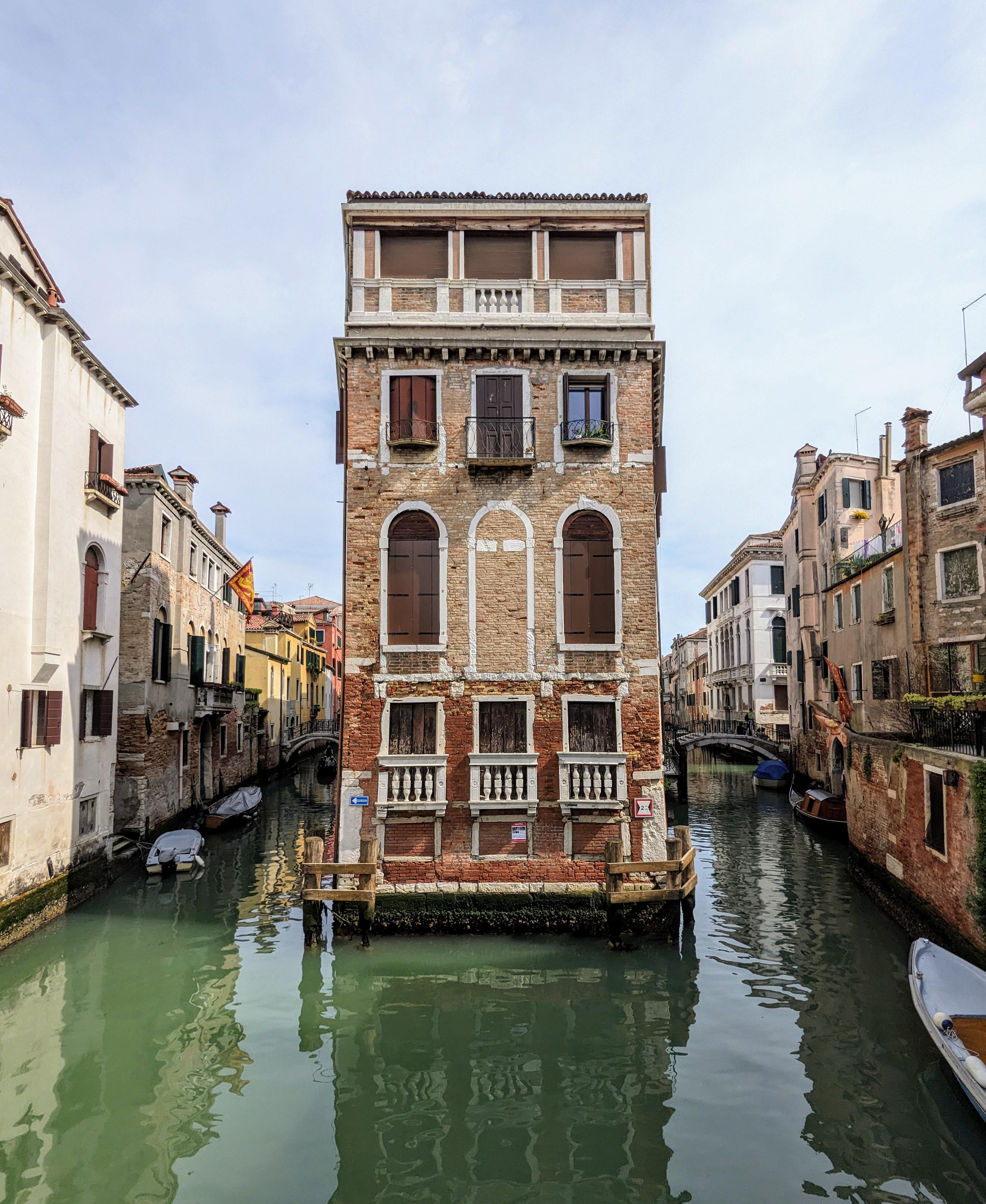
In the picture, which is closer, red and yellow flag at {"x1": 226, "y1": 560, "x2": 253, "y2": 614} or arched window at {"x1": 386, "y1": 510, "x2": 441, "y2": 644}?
arched window at {"x1": 386, "y1": 510, "x2": 441, "y2": 644}

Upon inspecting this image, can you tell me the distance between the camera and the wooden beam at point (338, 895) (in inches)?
549

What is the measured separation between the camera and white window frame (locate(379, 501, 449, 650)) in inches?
601

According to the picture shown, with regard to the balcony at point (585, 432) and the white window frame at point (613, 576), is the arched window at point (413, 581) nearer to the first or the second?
the white window frame at point (613, 576)

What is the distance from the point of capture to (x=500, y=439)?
51.7 feet

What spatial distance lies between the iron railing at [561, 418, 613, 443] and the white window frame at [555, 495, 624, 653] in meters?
1.14

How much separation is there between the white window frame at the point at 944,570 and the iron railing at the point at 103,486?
2139 cm

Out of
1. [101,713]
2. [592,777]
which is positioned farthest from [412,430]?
[101,713]

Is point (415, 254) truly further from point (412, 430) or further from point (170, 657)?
point (170, 657)

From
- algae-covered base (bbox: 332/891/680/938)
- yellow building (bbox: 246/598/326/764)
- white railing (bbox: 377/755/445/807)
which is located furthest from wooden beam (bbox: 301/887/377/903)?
yellow building (bbox: 246/598/326/764)

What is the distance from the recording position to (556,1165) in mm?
8477

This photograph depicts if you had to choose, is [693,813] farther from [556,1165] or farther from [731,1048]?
[556,1165]

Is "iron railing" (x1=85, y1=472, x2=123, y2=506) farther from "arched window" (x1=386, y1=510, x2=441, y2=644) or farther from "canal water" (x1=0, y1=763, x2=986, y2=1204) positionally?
"canal water" (x1=0, y1=763, x2=986, y2=1204)

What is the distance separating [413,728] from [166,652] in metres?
13.2

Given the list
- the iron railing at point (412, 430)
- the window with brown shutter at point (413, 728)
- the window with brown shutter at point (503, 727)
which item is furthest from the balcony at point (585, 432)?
the window with brown shutter at point (413, 728)
